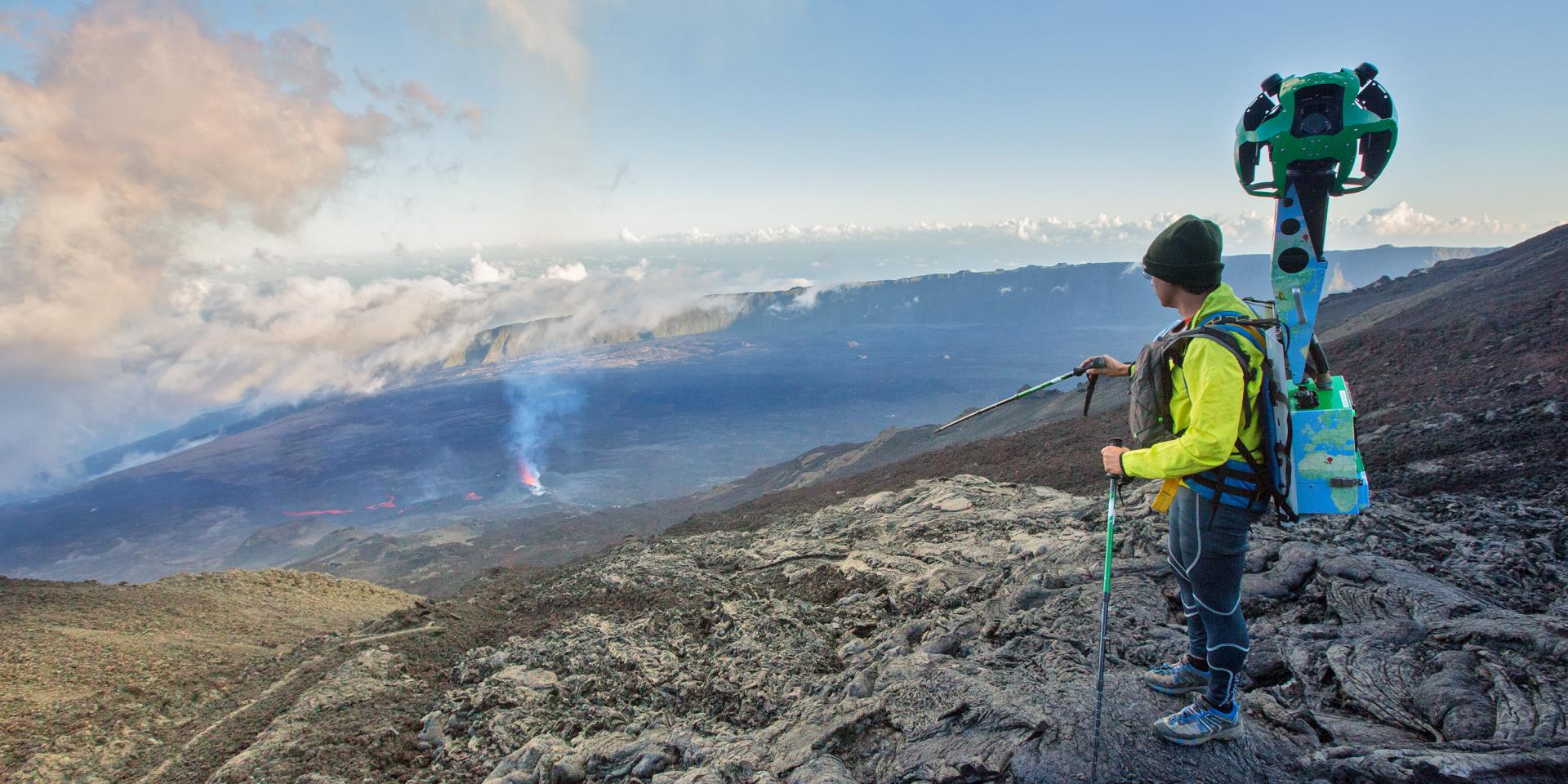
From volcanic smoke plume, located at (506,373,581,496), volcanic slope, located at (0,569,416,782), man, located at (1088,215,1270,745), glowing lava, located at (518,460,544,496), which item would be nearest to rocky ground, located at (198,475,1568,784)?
man, located at (1088,215,1270,745)

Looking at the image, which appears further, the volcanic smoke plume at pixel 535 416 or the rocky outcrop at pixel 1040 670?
the volcanic smoke plume at pixel 535 416

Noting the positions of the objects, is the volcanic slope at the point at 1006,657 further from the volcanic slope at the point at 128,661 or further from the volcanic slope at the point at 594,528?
the volcanic slope at the point at 594,528

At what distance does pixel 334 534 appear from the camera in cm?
6250

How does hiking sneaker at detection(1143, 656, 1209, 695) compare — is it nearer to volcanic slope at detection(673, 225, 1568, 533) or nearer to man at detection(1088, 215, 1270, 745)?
man at detection(1088, 215, 1270, 745)

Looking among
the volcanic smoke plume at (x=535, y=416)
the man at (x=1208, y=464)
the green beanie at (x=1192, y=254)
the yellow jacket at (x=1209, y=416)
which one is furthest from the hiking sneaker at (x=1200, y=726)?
the volcanic smoke plume at (x=535, y=416)

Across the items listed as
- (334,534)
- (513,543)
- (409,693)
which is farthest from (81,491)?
(409,693)

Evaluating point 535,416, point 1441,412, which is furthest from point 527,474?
point 1441,412

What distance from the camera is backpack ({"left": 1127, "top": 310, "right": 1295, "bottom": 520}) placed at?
2734mm

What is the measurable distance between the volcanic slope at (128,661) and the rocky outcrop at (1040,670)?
339 cm

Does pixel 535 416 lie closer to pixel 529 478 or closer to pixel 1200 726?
pixel 529 478

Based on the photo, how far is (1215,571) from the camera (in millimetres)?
3004

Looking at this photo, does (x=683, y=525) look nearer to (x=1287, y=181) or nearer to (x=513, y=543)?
(x=1287, y=181)

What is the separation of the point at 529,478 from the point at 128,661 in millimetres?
105400

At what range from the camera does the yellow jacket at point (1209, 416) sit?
2666 mm
